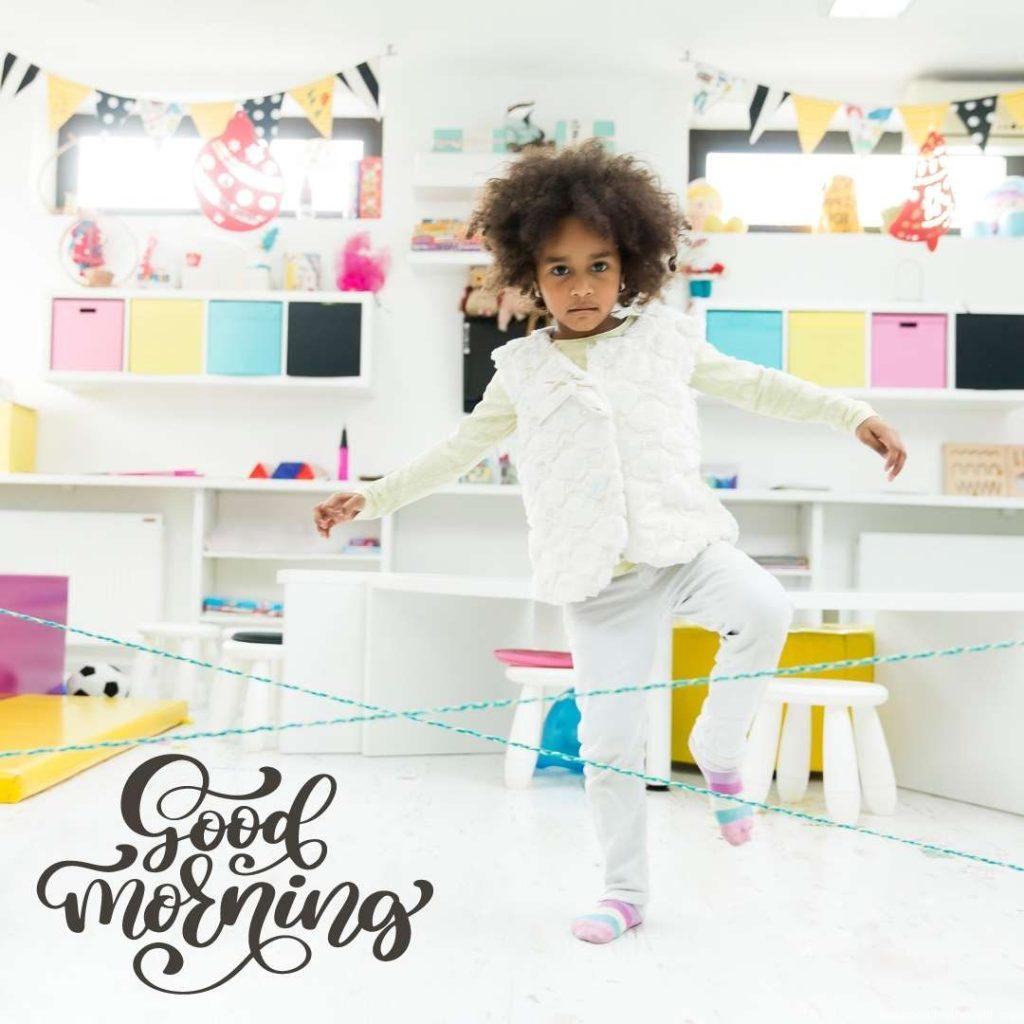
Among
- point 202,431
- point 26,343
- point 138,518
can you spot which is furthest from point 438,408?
point 26,343

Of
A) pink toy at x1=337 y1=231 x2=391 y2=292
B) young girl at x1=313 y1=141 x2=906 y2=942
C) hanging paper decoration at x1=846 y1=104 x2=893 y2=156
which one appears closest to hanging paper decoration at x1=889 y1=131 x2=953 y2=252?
hanging paper decoration at x1=846 y1=104 x2=893 y2=156

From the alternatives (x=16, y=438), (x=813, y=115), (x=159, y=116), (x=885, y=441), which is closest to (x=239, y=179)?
(x=159, y=116)

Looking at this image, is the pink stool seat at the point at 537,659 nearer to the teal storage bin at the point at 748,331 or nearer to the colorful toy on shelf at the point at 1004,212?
the teal storage bin at the point at 748,331

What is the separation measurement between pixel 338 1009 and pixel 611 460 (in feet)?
2.51

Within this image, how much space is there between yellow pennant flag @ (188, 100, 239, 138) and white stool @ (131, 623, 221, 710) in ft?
5.92

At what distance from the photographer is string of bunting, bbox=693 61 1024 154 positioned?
412 cm

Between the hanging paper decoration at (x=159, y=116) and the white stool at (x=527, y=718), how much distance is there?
2.61m

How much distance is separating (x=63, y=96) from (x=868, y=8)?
2.87 metres

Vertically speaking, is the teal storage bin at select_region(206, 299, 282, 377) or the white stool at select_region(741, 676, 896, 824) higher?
the teal storage bin at select_region(206, 299, 282, 377)

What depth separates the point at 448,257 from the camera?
14.5 feet

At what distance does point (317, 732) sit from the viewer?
3068 mm

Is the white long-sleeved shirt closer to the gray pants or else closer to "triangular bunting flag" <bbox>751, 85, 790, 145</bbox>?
the gray pants

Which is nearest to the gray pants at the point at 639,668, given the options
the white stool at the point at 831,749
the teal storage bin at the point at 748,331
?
the white stool at the point at 831,749

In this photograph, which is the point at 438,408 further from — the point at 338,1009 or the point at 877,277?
the point at 338,1009
